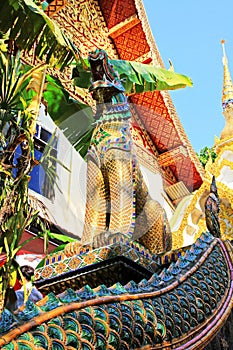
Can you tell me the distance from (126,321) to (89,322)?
0.13 m

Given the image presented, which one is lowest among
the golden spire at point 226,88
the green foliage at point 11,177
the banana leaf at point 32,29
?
the golden spire at point 226,88

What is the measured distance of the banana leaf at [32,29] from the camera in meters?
3.71

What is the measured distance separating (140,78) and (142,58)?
85.6 inches

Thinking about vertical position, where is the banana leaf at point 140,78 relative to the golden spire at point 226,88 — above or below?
above

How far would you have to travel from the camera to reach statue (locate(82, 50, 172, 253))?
2.11 m

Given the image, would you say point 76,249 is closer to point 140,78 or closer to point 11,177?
point 11,177

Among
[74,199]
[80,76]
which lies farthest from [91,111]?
[74,199]

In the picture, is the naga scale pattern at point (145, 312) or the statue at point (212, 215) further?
the statue at point (212, 215)

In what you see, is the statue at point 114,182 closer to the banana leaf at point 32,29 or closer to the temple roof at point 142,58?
the banana leaf at point 32,29

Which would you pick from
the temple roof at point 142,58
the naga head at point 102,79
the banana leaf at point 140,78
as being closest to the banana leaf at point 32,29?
the naga head at point 102,79

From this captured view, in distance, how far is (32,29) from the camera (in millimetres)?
3826

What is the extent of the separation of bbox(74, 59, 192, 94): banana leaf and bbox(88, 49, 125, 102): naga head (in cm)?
337

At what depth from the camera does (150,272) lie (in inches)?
69.9

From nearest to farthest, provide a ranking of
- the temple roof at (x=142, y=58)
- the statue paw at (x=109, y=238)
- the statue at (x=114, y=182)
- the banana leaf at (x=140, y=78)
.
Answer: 1. the statue paw at (x=109, y=238)
2. the statue at (x=114, y=182)
3. the banana leaf at (x=140, y=78)
4. the temple roof at (x=142, y=58)
